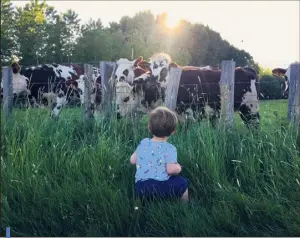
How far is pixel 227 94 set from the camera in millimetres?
7488

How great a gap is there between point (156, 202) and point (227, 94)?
275cm

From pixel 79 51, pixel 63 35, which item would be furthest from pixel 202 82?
pixel 63 35

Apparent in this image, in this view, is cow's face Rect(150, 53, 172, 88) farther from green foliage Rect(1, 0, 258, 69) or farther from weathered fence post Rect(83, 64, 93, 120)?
green foliage Rect(1, 0, 258, 69)

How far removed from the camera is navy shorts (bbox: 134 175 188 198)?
17.2 ft

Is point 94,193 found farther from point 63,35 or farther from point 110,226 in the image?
point 63,35

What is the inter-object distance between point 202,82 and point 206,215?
6137mm

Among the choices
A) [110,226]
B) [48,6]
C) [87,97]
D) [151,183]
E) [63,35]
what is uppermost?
[48,6]

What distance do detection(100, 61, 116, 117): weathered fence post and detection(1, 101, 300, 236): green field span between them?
1.34 meters

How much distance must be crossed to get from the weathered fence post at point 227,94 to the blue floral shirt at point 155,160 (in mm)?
2073

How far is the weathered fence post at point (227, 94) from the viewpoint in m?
7.34

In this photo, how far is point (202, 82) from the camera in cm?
1084

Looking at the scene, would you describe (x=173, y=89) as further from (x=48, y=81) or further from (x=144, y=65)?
(x=48, y=81)

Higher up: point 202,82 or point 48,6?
point 48,6

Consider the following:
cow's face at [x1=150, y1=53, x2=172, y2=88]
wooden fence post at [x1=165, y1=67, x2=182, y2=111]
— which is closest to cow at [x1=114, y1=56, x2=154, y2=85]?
cow's face at [x1=150, y1=53, x2=172, y2=88]
